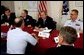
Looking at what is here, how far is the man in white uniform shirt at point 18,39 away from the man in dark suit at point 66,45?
3.83ft

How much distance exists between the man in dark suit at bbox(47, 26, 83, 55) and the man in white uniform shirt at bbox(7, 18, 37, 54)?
117 cm

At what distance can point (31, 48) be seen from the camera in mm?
3557

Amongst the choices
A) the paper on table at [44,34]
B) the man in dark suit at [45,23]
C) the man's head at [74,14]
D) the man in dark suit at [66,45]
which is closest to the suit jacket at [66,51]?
the man in dark suit at [66,45]

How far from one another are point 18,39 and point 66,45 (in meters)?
1.30

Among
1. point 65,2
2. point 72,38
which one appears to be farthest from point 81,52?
point 65,2

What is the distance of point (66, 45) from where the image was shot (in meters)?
2.04

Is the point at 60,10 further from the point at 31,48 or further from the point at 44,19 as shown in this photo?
the point at 31,48

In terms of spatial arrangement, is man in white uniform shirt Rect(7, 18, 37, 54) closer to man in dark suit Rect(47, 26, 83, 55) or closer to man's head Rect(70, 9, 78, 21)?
man in dark suit Rect(47, 26, 83, 55)

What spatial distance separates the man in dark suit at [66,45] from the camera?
2010 millimetres

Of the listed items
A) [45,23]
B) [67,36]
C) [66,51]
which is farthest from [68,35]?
[45,23]

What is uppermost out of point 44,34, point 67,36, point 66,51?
point 67,36

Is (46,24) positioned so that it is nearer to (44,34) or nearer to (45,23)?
(45,23)

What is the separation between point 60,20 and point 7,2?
7.06ft

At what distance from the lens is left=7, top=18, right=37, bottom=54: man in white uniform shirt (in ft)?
10.5
